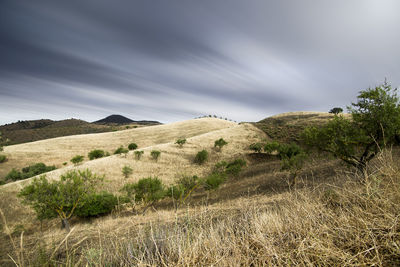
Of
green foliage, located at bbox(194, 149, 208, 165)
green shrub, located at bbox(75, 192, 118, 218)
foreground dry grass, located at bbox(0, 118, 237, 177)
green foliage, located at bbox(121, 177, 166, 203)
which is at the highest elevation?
foreground dry grass, located at bbox(0, 118, 237, 177)

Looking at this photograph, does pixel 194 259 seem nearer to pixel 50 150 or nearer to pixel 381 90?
pixel 381 90

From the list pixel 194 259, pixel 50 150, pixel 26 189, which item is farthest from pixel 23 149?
pixel 194 259

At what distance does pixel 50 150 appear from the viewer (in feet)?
187

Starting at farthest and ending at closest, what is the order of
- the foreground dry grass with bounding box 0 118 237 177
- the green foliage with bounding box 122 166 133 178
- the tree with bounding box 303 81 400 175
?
the foreground dry grass with bounding box 0 118 237 177 < the green foliage with bounding box 122 166 133 178 < the tree with bounding box 303 81 400 175

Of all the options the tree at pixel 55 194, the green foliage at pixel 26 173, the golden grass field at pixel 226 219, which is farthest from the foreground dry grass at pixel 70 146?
the tree at pixel 55 194

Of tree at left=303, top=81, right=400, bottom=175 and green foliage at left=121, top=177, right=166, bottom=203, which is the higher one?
tree at left=303, top=81, right=400, bottom=175

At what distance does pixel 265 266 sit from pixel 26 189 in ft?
67.1

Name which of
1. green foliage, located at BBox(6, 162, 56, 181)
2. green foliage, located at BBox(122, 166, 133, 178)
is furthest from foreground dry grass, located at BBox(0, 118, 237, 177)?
green foliage, located at BBox(122, 166, 133, 178)

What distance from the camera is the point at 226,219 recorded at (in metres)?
5.69

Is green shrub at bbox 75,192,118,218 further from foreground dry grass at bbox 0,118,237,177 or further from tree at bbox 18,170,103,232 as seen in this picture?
foreground dry grass at bbox 0,118,237,177

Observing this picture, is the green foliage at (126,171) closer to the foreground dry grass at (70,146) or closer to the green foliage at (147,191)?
the green foliage at (147,191)

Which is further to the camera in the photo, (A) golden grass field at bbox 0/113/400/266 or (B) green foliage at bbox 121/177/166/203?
(B) green foliage at bbox 121/177/166/203

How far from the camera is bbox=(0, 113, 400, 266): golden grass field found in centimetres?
202

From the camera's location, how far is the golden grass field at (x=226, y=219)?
79.7 inches
